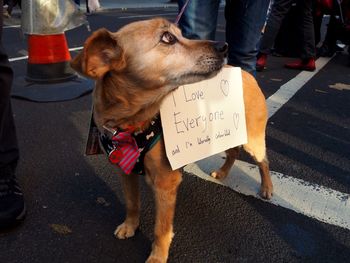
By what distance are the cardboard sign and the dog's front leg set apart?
93 mm

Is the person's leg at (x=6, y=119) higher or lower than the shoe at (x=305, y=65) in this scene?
higher

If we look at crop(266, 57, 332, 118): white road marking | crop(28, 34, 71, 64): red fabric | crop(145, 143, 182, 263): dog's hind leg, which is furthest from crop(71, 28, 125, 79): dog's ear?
crop(28, 34, 71, 64): red fabric

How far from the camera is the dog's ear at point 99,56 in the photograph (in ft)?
5.77

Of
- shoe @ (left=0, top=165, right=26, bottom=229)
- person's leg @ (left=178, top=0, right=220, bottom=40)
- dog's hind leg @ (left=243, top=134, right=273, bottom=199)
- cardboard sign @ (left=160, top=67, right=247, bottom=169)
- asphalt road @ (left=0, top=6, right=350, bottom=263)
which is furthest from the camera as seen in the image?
person's leg @ (left=178, top=0, right=220, bottom=40)

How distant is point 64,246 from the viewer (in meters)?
2.20

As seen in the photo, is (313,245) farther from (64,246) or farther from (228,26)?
(228,26)

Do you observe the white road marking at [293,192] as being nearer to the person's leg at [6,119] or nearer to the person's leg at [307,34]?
the person's leg at [6,119]

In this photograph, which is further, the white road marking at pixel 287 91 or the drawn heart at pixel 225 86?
the white road marking at pixel 287 91

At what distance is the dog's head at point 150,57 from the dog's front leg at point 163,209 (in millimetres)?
503

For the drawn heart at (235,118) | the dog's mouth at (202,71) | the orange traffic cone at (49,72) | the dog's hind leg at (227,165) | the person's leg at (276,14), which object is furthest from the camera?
the person's leg at (276,14)

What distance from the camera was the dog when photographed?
1.85m

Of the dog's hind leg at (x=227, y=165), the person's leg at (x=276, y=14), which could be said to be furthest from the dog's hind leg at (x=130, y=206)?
the person's leg at (x=276, y=14)

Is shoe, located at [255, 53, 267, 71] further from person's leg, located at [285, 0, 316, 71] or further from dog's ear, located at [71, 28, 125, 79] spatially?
dog's ear, located at [71, 28, 125, 79]

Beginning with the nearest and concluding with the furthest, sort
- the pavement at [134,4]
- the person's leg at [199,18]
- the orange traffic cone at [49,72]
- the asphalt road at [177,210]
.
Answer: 1. the asphalt road at [177,210]
2. the person's leg at [199,18]
3. the orange traffic cone at [49,72]
4. the pavement at [134,4]
